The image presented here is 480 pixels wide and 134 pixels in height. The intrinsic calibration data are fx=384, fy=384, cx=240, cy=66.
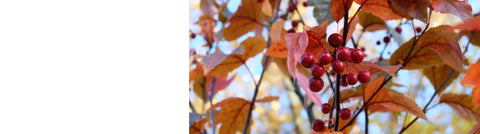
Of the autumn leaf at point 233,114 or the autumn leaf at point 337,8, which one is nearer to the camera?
the autumn leaf at point 337,8

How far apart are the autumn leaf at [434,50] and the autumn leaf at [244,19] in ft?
0.70

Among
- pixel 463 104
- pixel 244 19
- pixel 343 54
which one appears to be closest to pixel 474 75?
pixel 343 54

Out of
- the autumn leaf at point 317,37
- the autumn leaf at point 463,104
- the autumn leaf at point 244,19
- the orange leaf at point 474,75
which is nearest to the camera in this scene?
the orange leaf at point 474,75

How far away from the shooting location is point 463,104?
435 millimetres

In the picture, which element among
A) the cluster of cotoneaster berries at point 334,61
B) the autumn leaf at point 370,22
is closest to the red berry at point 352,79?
the cluster of cotoneaster berries at point 334,61

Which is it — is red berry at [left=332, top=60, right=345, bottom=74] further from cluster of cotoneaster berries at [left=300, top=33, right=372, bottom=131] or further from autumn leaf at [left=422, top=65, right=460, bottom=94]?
autumn leaf at [left=422, top=65, right=460, bottom=94]

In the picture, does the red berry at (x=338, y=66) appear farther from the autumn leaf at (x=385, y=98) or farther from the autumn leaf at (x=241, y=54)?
the autumn leaf at (x=241, y=54)

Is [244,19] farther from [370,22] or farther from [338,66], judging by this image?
[338,66]

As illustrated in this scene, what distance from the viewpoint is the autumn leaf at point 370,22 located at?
47 centimetres

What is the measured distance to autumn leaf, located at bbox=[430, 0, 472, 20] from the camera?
29 cm

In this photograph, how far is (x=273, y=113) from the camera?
1224 mm
